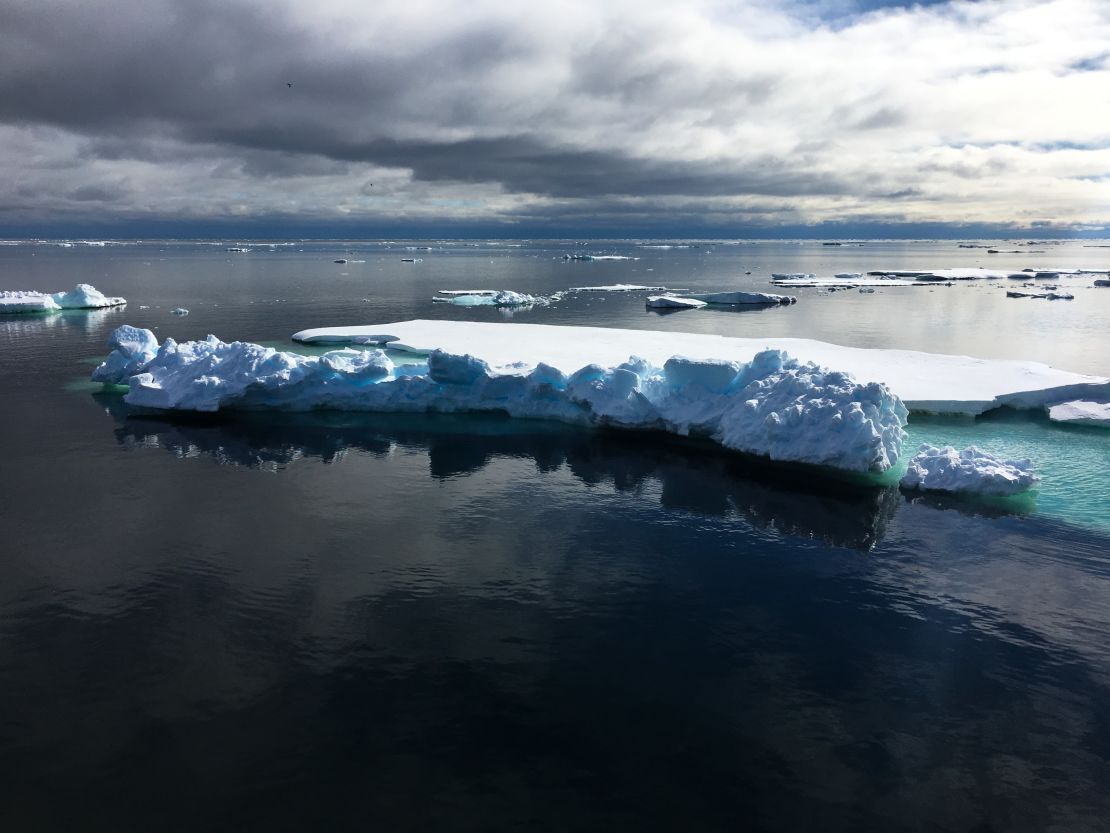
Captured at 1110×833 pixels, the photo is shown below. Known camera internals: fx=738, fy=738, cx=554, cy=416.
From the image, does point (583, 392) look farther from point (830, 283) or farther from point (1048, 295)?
point (830, 283)

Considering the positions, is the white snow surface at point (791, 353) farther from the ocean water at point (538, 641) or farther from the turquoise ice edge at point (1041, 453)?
the ocean water at point (538, 641)

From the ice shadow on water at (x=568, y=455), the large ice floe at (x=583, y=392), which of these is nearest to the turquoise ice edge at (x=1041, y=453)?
the large ice floe at (x=583, y=392)

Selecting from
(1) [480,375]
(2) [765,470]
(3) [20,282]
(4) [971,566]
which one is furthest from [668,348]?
(3) [20,282]

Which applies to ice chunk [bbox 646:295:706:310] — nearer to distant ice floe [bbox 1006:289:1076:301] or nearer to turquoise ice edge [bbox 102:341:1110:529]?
distant ice floe [bbox 1006:289:1076:301]

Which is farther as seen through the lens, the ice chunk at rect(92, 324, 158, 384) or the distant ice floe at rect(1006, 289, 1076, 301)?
the distant ice floe at rect(1006, 289, 1076, 301)

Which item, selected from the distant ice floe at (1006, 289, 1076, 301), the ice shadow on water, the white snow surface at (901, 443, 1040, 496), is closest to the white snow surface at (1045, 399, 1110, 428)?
the white snow surface at (901, 443, 1040, 496)

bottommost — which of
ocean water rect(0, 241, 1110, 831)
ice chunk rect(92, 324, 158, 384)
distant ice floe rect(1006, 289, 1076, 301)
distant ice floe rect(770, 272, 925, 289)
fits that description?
ocean water rect(0, 241, 1110, 831)

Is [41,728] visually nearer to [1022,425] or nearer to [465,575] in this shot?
[465,575]
